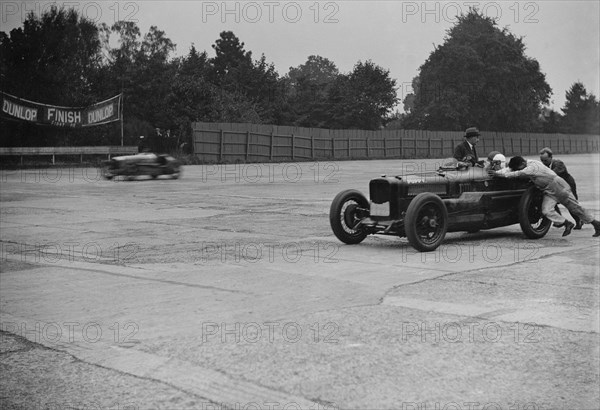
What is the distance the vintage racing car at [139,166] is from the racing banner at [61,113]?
133 inches

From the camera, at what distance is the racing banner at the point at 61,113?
28.3 metres

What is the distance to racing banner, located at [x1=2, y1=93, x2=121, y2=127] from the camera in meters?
28.3

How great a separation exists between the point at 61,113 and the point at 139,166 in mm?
12100

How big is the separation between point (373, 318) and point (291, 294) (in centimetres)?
132

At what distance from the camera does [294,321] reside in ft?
21.9

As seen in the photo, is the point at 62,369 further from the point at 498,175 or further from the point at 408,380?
the point at 498,175

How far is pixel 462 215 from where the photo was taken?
11742 millimetres
